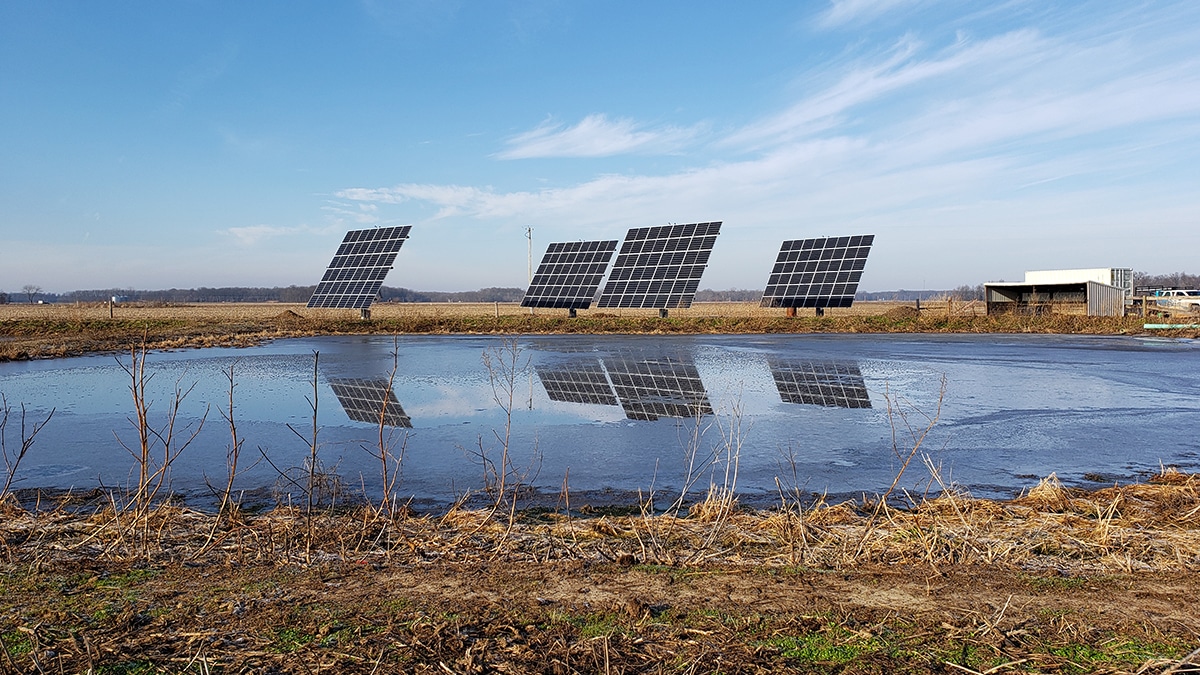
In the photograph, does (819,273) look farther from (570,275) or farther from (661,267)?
(570,275)

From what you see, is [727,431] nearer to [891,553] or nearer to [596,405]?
[596,405]

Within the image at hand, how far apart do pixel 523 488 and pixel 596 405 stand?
201 inches

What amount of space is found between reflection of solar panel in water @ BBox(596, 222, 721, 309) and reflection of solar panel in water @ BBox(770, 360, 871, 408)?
65.1ft

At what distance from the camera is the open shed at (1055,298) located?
120ft

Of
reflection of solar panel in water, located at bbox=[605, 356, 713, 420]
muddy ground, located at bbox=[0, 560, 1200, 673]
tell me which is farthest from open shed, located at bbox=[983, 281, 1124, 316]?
muddy ground, located at bbox=[0, 560, 1200, 673]

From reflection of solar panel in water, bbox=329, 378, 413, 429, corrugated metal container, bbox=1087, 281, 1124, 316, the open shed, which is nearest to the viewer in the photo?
reflection of solar panel in water, bbox=329, 378, 413, 429

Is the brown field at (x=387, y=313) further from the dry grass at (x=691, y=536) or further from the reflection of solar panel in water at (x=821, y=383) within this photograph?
the dry grass at (x=691, y=536)

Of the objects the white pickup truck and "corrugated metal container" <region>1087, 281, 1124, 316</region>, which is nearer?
"corrugated metal container" <region>1087, 281, 1124, 316</region>

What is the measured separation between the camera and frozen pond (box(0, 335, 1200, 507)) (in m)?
7.82

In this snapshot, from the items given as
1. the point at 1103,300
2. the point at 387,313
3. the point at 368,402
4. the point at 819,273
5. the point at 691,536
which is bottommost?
the point at 691,536

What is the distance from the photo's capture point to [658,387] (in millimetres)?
14477

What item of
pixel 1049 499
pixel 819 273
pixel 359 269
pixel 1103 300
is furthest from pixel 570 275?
pixel 1049 499

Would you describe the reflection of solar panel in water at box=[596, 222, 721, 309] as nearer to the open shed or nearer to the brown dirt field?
the open shed

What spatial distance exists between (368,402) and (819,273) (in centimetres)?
3058
